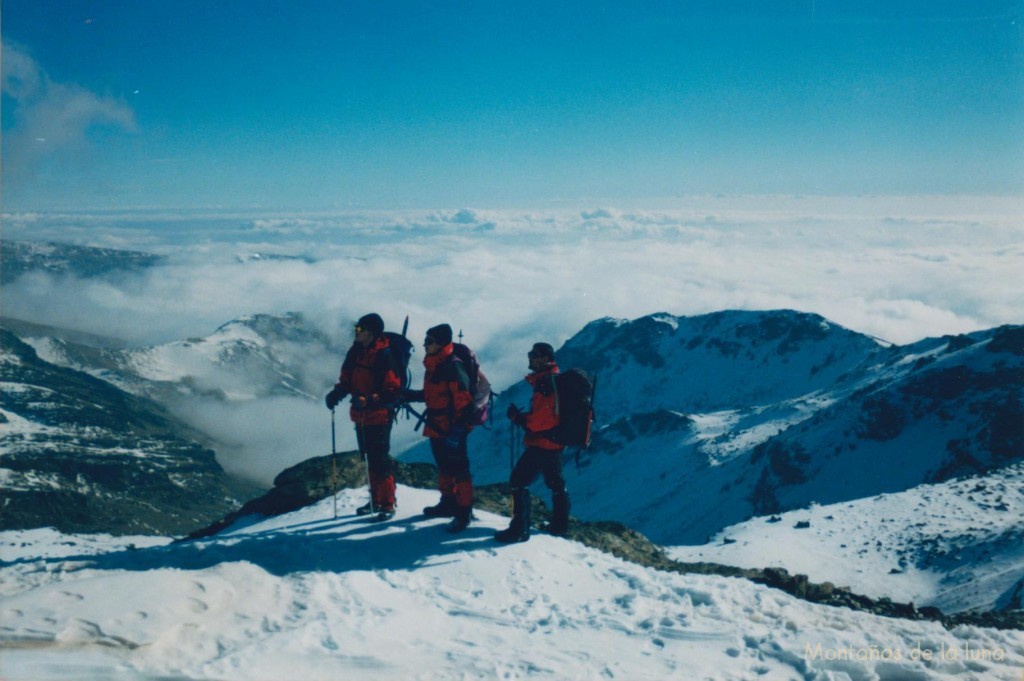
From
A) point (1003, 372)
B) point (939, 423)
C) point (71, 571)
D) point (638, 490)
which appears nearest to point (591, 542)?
point (71, 571)

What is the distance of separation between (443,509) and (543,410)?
3003 mm

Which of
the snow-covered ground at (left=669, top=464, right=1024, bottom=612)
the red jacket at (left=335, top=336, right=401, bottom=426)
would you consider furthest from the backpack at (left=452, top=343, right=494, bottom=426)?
the snow-covered ground at (left=669, top=464, right=1024, bottom=612)

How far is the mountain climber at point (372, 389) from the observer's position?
11.1 metres

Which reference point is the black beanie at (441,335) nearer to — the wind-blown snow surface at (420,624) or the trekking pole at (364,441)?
the trekking pole at (364,441)

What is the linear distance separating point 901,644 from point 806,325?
190947 millimetres

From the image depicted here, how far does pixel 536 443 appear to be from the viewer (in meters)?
10.7

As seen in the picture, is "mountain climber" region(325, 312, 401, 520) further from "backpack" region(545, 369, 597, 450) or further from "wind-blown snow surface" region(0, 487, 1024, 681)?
"backpack" region(545, 369, 597, 450)

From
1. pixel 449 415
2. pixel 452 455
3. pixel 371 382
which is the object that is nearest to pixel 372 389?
pixel 371 382

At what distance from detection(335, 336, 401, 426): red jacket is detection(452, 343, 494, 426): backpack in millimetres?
1418

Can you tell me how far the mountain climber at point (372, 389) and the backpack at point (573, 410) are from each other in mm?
3144

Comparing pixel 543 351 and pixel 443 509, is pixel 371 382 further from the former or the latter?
pixel 543 351

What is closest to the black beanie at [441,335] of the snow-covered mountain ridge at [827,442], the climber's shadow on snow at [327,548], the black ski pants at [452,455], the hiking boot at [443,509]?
the black ski pants at [452,455]

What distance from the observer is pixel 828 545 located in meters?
32.9

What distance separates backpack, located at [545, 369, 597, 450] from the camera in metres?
10.5
